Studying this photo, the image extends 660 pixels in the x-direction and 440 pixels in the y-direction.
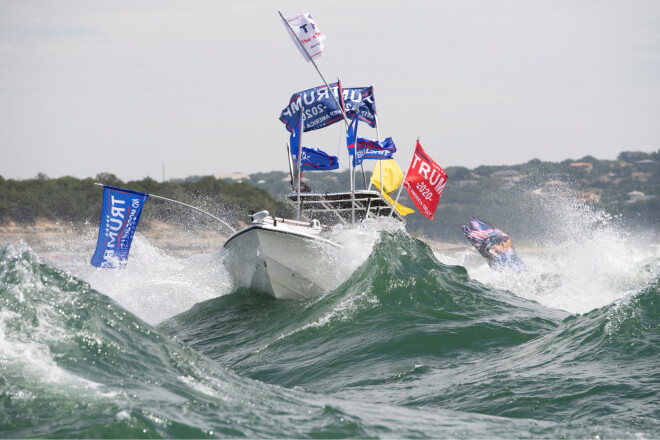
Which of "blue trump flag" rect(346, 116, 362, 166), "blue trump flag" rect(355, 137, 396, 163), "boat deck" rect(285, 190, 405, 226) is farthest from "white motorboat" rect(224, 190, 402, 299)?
"blue trump flag" rect(355, 137, 396, 163)

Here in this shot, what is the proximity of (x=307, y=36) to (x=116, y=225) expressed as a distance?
6.78 m

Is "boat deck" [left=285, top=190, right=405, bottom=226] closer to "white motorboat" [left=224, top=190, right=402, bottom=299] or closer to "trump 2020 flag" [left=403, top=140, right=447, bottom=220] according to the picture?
"white motorboat" [left=224, top=190, right=402, bottom=299]

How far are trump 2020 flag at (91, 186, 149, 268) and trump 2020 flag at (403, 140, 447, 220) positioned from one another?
6158 mm

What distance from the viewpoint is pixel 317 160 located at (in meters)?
18.1

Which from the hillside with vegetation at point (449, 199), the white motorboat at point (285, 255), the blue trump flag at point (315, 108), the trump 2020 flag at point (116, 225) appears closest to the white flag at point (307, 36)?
the blue trump flag at point (315, 108)

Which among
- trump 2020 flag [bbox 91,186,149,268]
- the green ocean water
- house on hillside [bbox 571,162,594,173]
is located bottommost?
the green ocean water

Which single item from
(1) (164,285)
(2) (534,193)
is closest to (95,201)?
(2) (534,193)

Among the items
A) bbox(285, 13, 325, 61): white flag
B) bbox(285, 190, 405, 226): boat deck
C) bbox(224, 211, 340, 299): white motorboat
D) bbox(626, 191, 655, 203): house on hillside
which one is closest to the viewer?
bbox(224, 211, 340, 299): white motorboat

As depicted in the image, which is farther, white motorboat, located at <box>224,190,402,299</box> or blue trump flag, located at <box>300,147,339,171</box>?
blue trump flag, located at <box>300,147,339,171</box>

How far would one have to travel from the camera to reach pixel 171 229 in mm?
48031

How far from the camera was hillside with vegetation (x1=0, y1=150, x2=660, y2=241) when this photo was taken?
4856cm

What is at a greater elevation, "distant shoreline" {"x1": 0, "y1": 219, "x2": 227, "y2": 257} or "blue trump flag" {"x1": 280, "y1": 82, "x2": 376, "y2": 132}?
"blue trump flag" {"x1": 280, "y1": 82, "x2": 376, "y2": 132}

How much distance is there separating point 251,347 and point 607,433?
23.1 ft

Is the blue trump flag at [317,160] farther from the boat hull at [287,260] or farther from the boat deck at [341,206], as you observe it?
the boat hull at [287,260]
